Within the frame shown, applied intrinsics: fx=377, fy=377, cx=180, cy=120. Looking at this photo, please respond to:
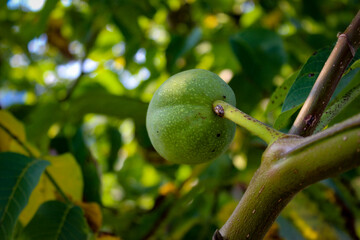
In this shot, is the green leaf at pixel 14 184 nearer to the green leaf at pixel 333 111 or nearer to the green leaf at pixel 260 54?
the green leaf at pixel 333 111

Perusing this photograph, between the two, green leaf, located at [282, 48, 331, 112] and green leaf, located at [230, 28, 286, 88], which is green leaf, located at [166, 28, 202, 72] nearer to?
green leaf, located at [230, 28, 286, 88]

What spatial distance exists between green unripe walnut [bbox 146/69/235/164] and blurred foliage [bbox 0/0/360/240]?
0.62ft

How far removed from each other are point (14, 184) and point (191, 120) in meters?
0.62

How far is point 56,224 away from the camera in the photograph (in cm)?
129

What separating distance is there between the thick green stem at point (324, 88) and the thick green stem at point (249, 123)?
0.05 m

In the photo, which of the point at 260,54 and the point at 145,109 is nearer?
the point at 260,54

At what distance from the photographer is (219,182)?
7.11 ft

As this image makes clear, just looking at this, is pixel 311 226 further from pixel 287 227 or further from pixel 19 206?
pixel 19 206

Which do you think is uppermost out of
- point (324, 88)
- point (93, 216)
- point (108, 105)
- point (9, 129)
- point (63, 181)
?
point (324, 88)

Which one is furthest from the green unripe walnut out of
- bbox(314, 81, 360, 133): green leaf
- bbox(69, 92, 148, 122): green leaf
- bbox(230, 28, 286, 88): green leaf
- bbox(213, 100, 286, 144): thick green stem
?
bbox(69, 92, 148, 122): green leaf

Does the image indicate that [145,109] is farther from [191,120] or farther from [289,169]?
[289,169]

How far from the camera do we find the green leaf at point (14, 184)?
113 centimetres

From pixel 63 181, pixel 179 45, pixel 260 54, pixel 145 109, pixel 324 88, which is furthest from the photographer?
pixel 179 45

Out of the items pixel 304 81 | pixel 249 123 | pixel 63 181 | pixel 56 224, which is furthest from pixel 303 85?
pixel 63 181
